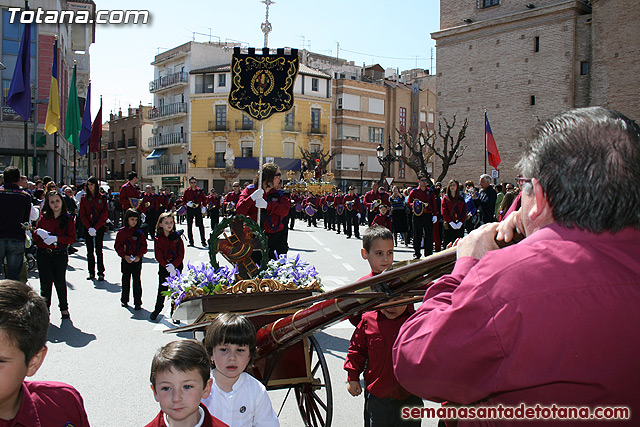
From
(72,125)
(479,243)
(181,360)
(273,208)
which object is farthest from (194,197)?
(479,243)

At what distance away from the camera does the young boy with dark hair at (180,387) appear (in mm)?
2465

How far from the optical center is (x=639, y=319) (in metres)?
1.43

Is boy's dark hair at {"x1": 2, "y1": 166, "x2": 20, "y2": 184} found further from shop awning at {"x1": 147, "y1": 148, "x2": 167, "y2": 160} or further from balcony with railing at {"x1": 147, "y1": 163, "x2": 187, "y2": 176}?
shop awning at {"x1": 147, "y1": 148, "x2": 167, "y2": 160}

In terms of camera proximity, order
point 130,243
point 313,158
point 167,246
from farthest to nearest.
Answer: point 313,158 → point 130,243 → point 167,246

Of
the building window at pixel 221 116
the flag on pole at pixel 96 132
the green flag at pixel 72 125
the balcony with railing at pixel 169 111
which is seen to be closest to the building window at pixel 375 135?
the building window at pixel 221 116

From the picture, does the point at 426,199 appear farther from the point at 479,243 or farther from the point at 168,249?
the point at 479,243

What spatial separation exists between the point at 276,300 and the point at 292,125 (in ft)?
183

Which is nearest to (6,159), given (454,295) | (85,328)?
(85,328)

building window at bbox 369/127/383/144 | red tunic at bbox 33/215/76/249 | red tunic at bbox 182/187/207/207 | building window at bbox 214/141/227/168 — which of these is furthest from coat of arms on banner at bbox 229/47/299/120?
building window at bbox 369/127/383/144

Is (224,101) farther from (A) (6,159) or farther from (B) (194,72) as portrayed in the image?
(A) (6,159)

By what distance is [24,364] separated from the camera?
5.97ft

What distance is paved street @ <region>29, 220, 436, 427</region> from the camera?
4.90m

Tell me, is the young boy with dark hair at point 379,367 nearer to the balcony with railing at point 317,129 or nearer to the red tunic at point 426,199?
the red tunic at point 426,199

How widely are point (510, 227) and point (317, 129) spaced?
58.9 meters
